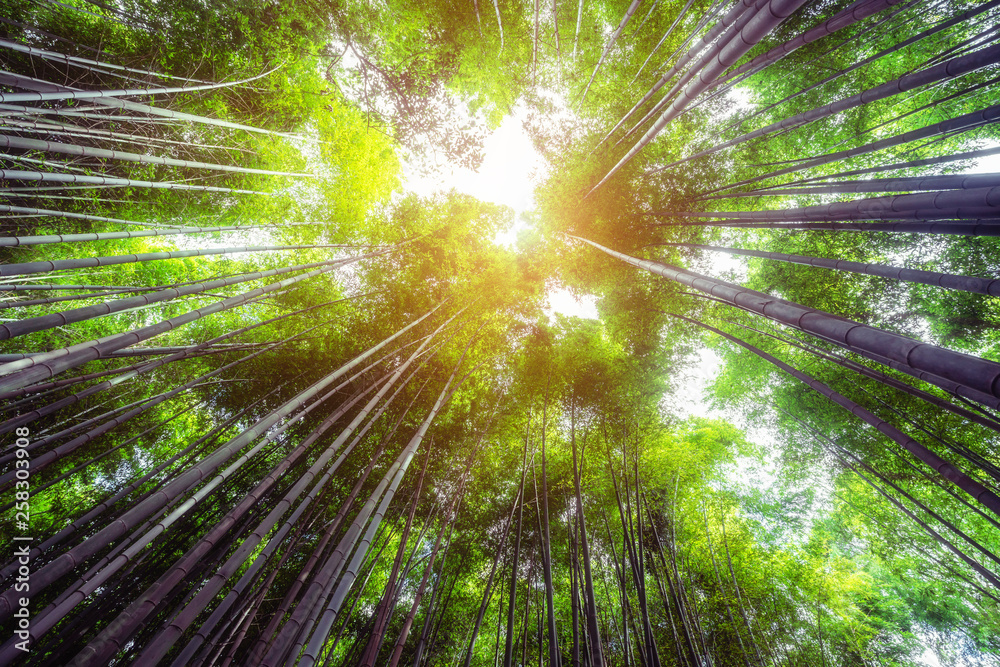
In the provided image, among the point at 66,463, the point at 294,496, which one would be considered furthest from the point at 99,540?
the point at 66,463

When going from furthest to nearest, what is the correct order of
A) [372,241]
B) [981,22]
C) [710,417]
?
[710,417] < [372,241] < [981,22]

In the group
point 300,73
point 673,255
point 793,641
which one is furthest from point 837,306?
point 300,73

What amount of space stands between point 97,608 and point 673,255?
6.96 meters

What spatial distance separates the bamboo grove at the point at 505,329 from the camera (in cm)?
320

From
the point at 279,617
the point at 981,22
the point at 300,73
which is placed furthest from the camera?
the point at 300,73

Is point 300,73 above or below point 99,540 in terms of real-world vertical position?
above

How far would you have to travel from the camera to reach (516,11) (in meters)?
4.48

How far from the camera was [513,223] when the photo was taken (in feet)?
20.5

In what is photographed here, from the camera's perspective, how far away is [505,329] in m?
5.63

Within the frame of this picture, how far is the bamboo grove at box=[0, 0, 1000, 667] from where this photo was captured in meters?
3.20

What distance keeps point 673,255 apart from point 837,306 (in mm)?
1988

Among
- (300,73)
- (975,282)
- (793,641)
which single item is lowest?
(793,641)

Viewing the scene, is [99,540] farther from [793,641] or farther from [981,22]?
[981,22]

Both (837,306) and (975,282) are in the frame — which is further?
(837,306)
